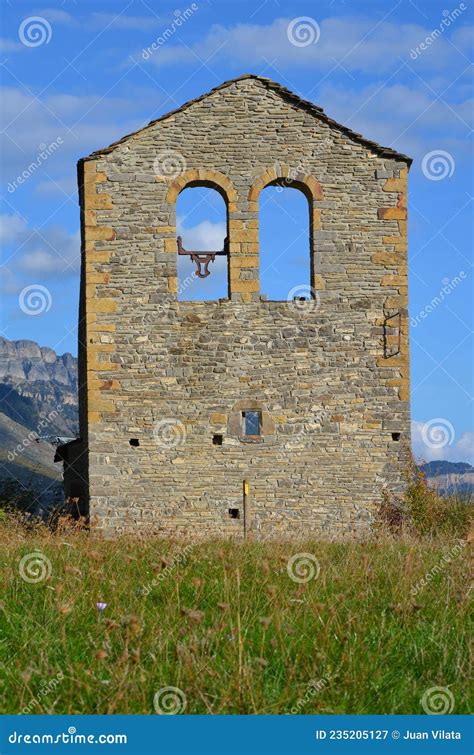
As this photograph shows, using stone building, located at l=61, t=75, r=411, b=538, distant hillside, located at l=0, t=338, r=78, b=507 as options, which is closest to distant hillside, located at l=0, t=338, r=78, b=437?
distant hillside, located at l=0, t=338, r=78, b=507

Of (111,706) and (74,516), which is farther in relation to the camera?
(74,516)

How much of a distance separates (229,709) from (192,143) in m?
10.8

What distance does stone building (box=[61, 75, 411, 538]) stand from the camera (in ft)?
44.0

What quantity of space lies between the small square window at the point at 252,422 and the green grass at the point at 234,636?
632cm

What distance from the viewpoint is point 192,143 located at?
1391 cm

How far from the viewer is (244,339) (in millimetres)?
13609

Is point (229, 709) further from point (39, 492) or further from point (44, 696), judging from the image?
point (39, 492)

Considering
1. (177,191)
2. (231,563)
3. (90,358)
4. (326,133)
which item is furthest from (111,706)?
(326,133)

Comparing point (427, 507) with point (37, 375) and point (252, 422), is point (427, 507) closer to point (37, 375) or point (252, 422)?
point (252, 422)

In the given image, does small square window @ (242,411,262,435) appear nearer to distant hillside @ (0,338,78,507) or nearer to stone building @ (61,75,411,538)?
stone building @ (61,75,411,538)

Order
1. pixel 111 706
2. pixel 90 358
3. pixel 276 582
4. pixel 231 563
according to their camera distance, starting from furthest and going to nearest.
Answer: pixel 90 358, pixel 231 563, pixel 276 582, pixel 111 706

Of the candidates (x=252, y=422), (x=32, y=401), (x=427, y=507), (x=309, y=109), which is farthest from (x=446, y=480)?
(x=32, y=401)

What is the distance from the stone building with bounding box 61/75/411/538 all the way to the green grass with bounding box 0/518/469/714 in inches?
245

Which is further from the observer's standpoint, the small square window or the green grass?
the small square window
